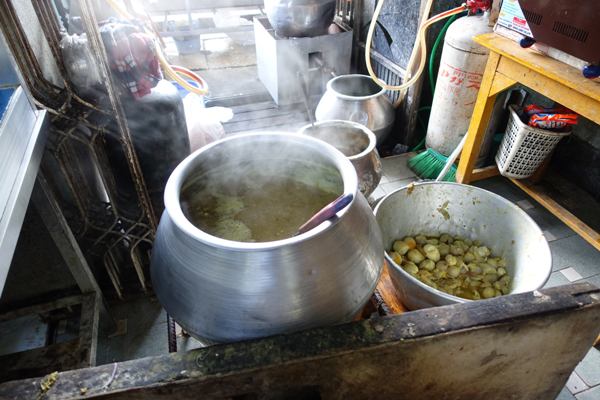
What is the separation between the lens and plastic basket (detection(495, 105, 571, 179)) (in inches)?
93.4

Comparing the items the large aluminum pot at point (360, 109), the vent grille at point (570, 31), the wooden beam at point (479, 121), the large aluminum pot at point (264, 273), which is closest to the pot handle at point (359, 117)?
the large aluminum pot at point (360, 109)

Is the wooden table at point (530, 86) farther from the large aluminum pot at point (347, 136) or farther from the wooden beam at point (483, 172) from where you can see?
the large aluminum pot at point (347, 136)

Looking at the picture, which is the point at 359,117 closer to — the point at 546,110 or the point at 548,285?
the point at 546,110

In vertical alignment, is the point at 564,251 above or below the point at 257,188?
below

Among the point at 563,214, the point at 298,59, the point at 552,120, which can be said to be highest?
the point at 552,120

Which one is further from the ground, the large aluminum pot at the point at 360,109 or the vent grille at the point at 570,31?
the vent grille at the point at 570,31

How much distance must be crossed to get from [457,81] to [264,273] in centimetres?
235

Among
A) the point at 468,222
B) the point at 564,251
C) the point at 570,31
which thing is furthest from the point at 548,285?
the point at 570,31

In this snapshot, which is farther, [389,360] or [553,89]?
[553,89]

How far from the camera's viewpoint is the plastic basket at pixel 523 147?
2373 millimetres

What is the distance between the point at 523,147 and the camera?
2473 mm

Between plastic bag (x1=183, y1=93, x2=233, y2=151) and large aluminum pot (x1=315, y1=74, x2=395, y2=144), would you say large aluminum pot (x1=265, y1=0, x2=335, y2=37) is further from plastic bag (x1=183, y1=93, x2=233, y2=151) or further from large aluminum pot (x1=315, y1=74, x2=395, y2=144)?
plastic bag (x1=183, y1=93, x2=233, y2=151)

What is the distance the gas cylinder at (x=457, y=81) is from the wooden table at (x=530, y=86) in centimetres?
26

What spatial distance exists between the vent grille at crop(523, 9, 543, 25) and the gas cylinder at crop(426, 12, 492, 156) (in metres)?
0.55
